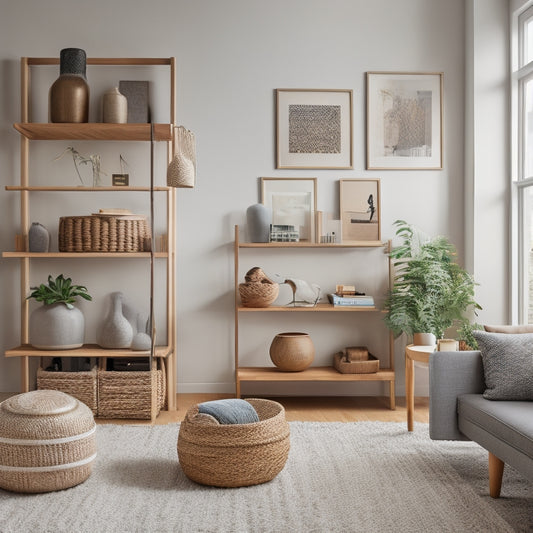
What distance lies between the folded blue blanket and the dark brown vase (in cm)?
233

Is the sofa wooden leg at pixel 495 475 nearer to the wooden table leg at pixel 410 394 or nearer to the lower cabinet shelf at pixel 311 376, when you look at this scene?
the wooden table leg at pixel 410 394

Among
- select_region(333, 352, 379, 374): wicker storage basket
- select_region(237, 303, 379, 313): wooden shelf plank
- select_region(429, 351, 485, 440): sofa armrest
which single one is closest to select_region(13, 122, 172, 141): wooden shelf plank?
select_region(237, 303, 379, 313): wooden shelf plank

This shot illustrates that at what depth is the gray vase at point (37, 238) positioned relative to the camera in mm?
4547

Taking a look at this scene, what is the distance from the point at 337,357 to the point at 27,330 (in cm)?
224

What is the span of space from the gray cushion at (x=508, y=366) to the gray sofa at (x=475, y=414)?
43 millimetres

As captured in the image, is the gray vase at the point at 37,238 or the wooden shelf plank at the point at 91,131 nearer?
the wooden shelf plank at the point at 91,131

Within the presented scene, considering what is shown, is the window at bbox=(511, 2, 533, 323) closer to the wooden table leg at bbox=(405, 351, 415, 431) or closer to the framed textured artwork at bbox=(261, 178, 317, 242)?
the wooden table leg at bbox=(405, 351, 415, 431)

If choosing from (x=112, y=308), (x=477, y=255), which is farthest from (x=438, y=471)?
(x=112, y=308)

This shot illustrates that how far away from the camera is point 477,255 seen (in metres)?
4.78

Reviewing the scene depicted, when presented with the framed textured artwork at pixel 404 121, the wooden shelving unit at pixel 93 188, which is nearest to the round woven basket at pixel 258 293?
the wooden shelving unit at pixel 93 188

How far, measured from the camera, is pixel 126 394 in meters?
4.28

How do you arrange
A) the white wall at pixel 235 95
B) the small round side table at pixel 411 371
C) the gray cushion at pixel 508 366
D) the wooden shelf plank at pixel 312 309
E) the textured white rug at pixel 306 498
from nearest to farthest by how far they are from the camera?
the textured white rug at pixel 306 498 < the gray cushion at pixel 508 366 < the small round side table at pixel 411 371 < the wooden shelf plank at pixel 312 309 < the white wall at pixel 235 95

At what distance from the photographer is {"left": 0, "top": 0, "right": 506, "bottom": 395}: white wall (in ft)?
15.9

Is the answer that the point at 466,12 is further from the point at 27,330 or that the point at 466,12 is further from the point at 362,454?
the point at 27,330
